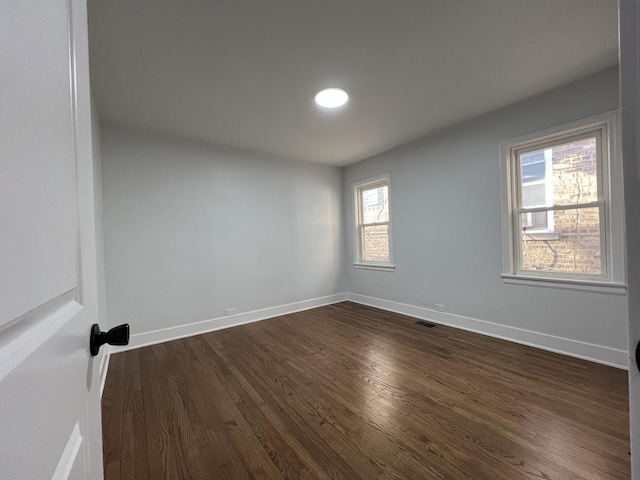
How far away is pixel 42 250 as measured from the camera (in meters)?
0.34

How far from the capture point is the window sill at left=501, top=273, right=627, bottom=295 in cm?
222

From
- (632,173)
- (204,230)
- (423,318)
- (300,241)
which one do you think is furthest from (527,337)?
(204,230)

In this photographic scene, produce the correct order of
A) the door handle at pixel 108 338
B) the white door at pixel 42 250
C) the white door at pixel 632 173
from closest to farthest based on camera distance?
1. the white door at pixel 42 250
2. the white door at pixel 632 173
3. the door handle at pixel 108 338

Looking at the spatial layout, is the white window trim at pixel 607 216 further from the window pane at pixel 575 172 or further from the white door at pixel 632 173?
the white door at pixel 632 173

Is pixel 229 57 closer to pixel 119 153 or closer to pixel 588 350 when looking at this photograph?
pixel 119 153

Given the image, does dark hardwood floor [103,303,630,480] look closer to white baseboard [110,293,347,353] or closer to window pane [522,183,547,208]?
white baseboard [110,293,347,353]

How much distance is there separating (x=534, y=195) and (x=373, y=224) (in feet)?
7.32

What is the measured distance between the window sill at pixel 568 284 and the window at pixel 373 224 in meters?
1.63

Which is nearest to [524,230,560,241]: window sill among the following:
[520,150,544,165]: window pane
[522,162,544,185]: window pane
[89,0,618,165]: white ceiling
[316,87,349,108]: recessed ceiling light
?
[522,162,544,185]: window pane

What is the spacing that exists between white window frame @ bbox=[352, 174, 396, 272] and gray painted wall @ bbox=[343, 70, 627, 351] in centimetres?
9

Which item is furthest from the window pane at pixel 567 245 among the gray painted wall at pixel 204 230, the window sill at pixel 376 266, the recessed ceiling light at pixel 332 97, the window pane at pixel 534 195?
the gray painted wall at pixel 204 230

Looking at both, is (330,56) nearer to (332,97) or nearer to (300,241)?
(332,97)

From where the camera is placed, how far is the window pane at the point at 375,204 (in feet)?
14.2

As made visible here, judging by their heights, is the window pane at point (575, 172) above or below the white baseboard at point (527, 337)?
above
